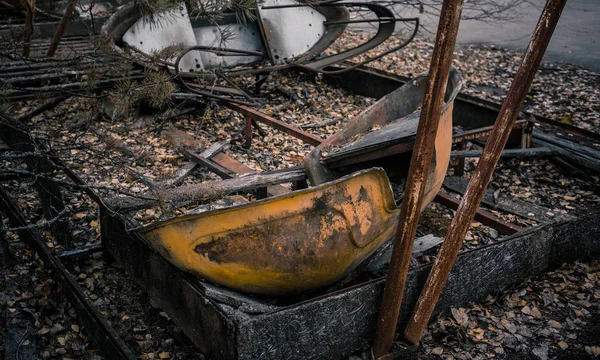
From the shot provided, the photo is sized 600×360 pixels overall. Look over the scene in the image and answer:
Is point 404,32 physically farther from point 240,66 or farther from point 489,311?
point 489,311

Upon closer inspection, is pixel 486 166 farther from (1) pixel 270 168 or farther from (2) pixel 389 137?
(1) pixel 270 168

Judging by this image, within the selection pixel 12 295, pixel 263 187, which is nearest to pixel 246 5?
pixel 263 187

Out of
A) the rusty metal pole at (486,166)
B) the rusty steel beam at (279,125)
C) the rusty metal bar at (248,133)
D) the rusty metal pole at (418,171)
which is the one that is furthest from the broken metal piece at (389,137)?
the rusty metal bar at (248,133)

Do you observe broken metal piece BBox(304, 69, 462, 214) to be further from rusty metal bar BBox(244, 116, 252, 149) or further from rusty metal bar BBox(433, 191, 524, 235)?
rusty metal bar BBox(244, 116, 252, 149)

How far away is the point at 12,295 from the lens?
4348 millimetres

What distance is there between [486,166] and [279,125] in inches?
121

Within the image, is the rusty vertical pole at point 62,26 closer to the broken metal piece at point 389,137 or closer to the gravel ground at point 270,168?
the gravel ground at point 270,168

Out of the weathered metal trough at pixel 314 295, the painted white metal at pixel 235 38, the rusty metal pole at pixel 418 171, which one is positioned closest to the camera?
the rusty metal pole at pixel 418 171

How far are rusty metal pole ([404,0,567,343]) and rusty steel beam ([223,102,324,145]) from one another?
7.46ft

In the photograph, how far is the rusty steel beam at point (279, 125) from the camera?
590 centimetres

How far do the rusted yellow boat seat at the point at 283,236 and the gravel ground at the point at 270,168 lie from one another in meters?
0.68

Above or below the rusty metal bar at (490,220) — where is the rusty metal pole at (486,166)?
above

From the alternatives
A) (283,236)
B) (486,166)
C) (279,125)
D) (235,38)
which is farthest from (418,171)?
(235,38)

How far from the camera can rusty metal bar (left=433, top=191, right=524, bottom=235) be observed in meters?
4.90
